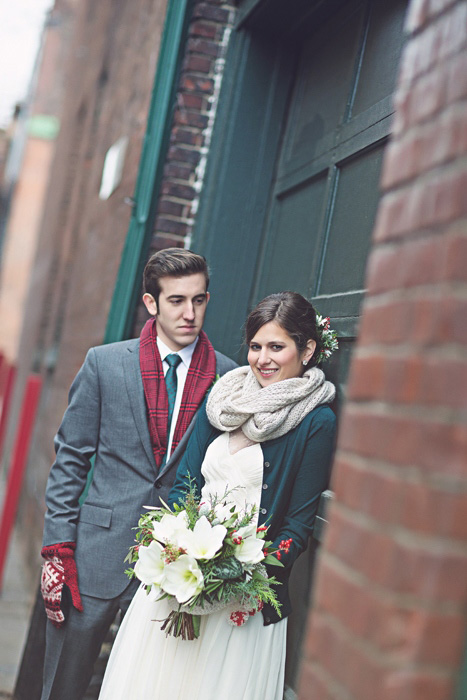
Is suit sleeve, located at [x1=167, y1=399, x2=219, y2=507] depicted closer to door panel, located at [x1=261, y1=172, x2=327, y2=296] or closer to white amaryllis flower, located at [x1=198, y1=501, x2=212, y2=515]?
white amaryllis flower, located at [x1=198, y1=501, x2=212, y2=515]

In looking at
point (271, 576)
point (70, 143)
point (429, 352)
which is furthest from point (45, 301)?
point (429, 352)

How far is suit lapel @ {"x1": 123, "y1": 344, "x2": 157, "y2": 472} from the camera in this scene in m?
3.04

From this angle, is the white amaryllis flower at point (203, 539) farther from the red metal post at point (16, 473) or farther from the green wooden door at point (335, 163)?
the red metal post at point (16, 473)

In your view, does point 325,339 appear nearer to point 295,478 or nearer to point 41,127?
point 295,478

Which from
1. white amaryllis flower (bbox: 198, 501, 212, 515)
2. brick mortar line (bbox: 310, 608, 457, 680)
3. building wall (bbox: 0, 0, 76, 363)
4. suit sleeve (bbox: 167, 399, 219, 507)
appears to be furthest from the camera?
building wall (bbox: 0, 0, 76, 363)

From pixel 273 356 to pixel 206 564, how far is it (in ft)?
2.34

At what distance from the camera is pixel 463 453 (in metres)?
1.19

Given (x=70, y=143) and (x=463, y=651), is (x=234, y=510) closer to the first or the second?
(x=463, y=651)

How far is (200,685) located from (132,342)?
1433 millimetres

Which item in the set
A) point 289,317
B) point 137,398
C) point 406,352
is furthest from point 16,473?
point 406,352

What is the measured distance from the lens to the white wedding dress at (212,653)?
2348mm

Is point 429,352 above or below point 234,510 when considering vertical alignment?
above

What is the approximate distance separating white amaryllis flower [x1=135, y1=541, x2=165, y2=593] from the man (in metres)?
0.73

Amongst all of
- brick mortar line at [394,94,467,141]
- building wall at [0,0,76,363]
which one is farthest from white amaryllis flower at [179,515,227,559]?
building wall at [0,0,76,363]
